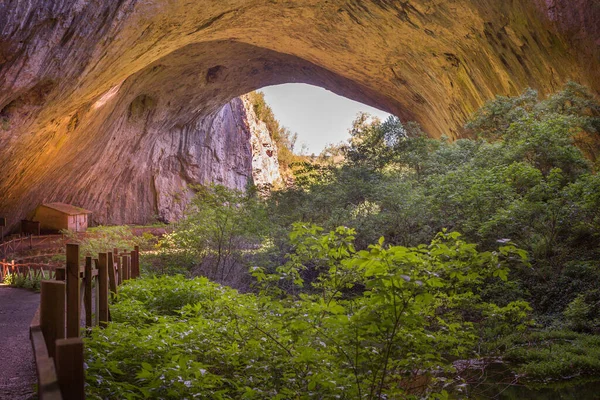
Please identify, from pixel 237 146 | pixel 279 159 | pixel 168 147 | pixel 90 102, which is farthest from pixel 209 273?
pixel 279 159

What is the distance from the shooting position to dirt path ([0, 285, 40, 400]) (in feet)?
14.6

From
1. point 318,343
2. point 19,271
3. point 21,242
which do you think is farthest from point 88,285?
point 21,242

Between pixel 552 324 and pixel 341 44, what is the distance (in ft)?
51.7

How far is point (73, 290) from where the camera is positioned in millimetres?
4051

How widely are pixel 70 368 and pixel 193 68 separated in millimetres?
26040

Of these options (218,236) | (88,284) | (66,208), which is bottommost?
(88,284)

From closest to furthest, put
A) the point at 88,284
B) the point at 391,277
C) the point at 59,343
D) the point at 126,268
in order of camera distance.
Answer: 1. the point at 59,343
2. the point at 391,277
3. the point at 88,284
4. the point at 126,268

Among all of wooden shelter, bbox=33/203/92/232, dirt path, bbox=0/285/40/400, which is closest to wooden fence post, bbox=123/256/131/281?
dirt path, bbox=0/285/40/400

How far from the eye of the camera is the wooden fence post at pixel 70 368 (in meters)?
1.96

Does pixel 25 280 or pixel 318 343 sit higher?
pixel 25 280

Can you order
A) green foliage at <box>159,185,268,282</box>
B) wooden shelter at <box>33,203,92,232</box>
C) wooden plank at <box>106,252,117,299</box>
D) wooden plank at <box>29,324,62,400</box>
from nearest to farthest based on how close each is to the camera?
wooden plank at <box>29,324,62,400</box> < wooden plank at <box>106,252,117,299</box> < green foliage at <box>159,185,268,282</box> < wooden shelter at <box>33,203,92,232</box>

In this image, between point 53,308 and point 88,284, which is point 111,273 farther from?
point 53,308

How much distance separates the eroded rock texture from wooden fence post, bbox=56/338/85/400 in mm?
11330

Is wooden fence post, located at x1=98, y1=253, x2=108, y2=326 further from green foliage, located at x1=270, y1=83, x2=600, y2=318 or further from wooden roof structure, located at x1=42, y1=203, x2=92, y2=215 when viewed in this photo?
wooden roof structure, located at x1=42, y1=203, x2=92, y2=215
